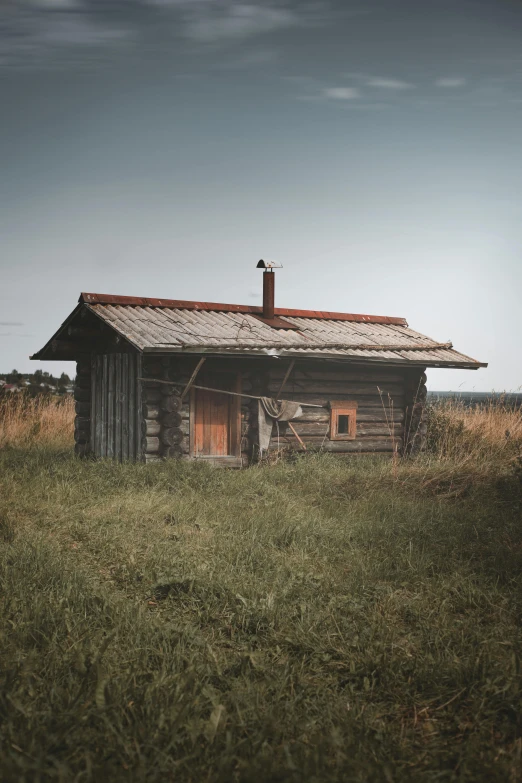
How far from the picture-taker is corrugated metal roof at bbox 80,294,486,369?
11.7 m

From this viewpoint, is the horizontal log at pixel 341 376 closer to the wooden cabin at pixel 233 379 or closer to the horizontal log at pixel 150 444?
the wooden cabin at pixel 233 379

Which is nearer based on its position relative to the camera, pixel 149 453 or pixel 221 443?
pixel 149 453

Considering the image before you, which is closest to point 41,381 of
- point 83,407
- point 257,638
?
point 83,407

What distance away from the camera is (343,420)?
14055mm

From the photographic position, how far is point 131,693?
10.8 ft

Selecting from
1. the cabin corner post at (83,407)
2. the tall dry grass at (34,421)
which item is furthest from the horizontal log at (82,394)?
the tall dry grass at (34,421)

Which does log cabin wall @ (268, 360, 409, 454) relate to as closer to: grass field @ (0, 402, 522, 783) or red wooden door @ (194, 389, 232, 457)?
red wooden door @ (194, 389, 232, 457)

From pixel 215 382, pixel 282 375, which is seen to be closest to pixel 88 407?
pixel 215 382

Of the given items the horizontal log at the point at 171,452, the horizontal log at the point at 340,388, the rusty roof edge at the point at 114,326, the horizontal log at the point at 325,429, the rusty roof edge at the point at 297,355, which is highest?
the rusty roof edge at the point at 114,326

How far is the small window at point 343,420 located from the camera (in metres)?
13.7

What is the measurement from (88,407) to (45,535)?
28.1 ft

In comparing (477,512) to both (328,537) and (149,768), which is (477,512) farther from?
(149,768)

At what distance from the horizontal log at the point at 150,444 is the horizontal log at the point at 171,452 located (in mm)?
115

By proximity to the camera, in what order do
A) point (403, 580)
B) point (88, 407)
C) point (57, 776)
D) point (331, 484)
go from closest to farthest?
point (57, 776)
point (403, 580)
point (331, 484)
point (88, 407)
